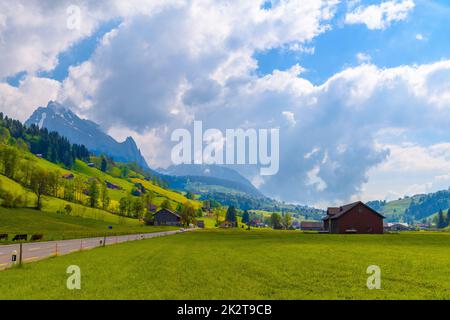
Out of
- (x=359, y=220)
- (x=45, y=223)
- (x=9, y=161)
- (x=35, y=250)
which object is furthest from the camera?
(x=9, y=161)

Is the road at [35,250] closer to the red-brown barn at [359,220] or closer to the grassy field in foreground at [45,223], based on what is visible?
the grassy field in foreground at [45,223]

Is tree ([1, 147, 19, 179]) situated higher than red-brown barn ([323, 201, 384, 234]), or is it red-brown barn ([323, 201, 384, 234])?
tree ([1, 147, 19, 179])

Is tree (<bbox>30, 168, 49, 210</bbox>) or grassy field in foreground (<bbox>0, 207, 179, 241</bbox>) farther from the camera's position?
tree (<bbox>30, 168, 49, 210</bbox>)

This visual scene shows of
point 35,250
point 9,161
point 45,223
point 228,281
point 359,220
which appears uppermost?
point 9,161

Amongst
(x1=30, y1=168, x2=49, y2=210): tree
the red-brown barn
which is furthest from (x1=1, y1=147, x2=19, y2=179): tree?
the red-brown barn

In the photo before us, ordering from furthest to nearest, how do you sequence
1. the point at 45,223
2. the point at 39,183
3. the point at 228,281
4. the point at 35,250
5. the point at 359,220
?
the point at 39,183
the point at 45,223
the point at 359,220
the point at 35,250
the point at 228,281

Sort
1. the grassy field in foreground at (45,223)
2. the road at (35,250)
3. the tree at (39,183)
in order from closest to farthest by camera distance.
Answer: the road at (35,250) → the grassy field in foreground at (45,223) → the tree at (39,183)

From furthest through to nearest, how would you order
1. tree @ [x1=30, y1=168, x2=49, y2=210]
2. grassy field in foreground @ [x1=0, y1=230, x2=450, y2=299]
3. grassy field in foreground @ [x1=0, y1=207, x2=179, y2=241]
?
tree @ [x1=30, y1=168, x2=49, y2=210] < grassy field in foreground @ [x1=0, y1=207, x2=179, y2=241] < grassy field in foreground @ [x1=0, y1=230, x2=450, y2=299]

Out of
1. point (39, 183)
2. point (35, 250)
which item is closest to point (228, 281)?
point (35, 250)

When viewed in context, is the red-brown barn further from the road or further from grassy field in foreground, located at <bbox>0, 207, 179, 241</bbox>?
the road

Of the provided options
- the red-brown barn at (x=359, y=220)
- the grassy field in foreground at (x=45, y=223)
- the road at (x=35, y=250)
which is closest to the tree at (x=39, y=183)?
the grassy field in foreground at (x=45, y=223)

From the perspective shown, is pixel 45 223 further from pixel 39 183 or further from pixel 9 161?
pixel 9 161

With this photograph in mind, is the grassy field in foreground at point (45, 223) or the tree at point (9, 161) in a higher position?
the tree at point (9, 161)
